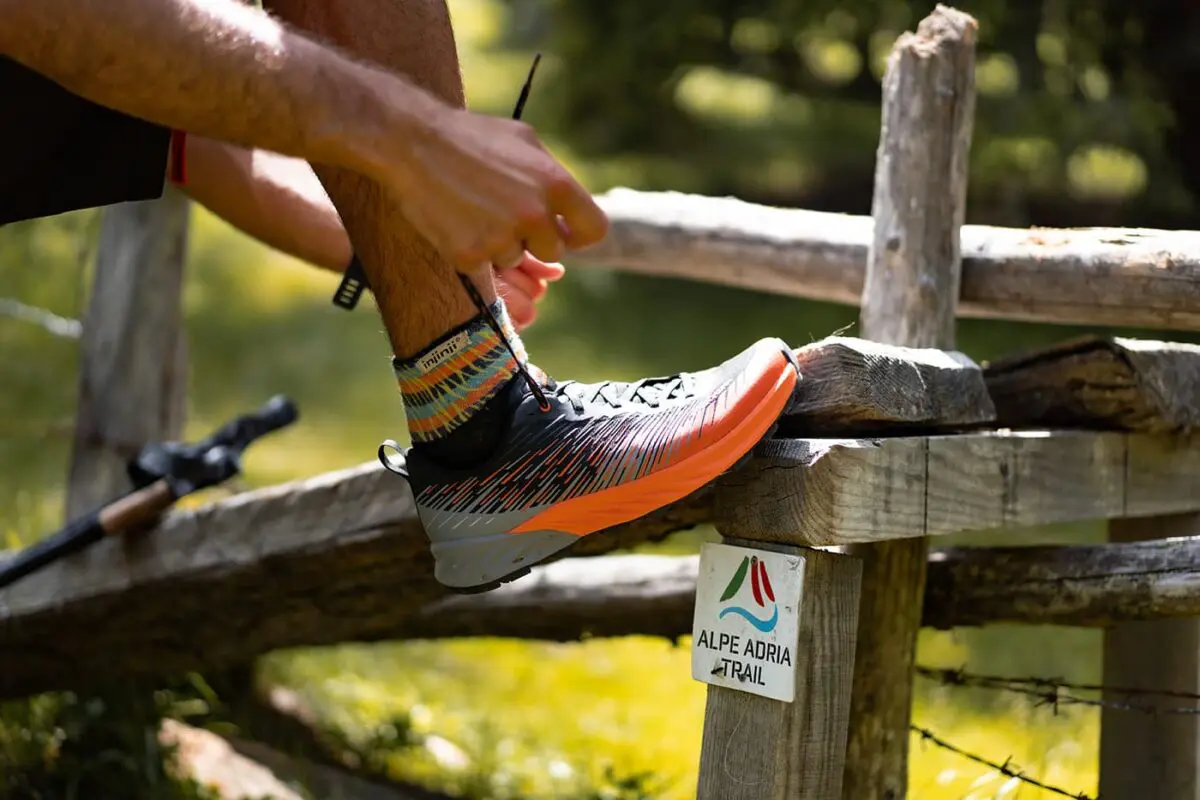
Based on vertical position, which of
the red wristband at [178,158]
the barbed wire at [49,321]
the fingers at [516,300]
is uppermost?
the barbed wire at [49,321]

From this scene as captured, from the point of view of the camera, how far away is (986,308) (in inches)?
95.5

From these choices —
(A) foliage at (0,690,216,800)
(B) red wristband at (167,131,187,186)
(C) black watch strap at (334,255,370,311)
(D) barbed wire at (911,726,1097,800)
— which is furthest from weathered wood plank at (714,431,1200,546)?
(A) foliage at (0,690,216,800)

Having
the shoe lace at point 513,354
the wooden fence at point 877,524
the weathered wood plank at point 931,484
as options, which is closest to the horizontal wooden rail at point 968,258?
the wooden fence at point 877,524

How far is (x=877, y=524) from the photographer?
1.70 metres

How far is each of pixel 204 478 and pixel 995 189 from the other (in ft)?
17.8

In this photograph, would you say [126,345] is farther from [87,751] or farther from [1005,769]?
[1005,769]

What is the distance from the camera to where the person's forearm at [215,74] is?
4.46ft

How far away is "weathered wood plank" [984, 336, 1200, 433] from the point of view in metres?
1.99

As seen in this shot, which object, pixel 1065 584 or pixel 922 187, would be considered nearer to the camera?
pixel 1065 584

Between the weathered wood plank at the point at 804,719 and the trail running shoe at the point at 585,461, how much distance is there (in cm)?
16

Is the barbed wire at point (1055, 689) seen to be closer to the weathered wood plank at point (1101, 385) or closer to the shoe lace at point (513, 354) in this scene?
the weathered wood plank at point (1101, 385)

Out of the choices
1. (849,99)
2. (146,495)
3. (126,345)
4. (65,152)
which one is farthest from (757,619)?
(849,99)

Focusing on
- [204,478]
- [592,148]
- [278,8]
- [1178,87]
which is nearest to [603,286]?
[592,148]

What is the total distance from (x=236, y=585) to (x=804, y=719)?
1.13 meters
